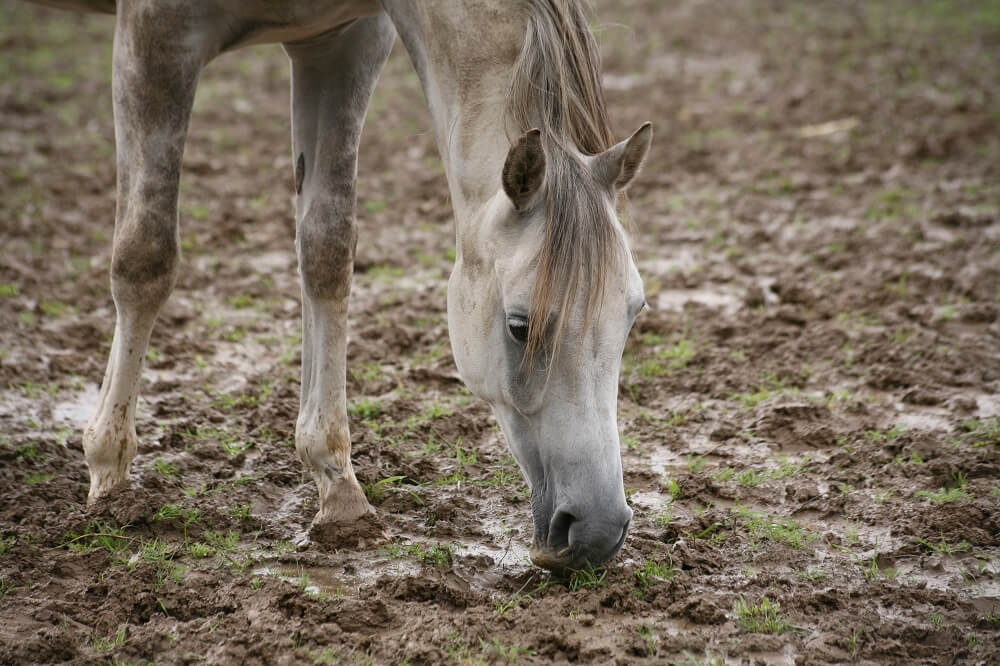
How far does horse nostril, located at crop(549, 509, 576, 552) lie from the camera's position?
8.35 ft

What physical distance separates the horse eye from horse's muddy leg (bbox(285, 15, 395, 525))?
1.01m

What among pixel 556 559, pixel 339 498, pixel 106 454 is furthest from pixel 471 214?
pixel 106 454

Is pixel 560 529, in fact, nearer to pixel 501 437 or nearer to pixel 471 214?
pixel 471 214

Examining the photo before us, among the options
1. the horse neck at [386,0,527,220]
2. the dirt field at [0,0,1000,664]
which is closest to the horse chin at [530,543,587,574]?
the dirt field at [0,0,1000,664]

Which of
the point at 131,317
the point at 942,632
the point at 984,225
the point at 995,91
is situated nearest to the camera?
the point at 942,632

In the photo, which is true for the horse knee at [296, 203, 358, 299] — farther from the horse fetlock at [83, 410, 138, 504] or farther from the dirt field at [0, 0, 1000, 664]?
the horse fetlock at [83, 410, 138, 504]

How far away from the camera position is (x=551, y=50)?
2.74 m

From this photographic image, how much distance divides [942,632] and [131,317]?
2621 millimetres

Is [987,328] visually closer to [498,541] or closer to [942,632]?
[942,632]

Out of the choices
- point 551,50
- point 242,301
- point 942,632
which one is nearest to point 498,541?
point 942,632

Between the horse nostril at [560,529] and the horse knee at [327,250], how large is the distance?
1.31 meters

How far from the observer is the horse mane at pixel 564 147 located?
8.28 ft

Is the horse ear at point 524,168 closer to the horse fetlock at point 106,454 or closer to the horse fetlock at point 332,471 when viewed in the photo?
the horse fetlock at point 332,471

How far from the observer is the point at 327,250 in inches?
137
